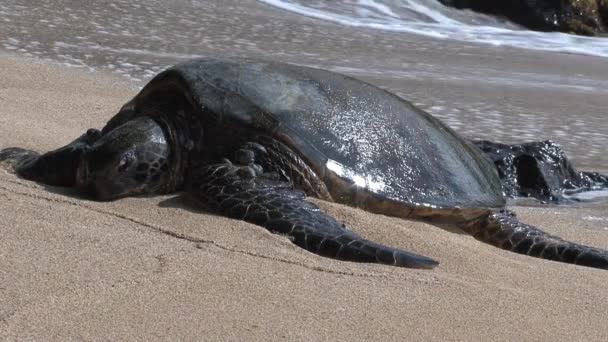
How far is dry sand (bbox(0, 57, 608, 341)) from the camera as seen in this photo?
2477mm

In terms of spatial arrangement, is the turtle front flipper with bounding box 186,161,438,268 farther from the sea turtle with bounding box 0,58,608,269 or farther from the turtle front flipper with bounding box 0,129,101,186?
the turtle front flipper with bounding box 0,129,101,186

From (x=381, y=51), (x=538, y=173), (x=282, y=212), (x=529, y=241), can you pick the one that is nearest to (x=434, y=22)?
(x=381, y=51)

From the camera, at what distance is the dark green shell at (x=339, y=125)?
154 inches

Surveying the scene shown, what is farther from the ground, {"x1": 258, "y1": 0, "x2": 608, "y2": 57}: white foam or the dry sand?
the dry sand

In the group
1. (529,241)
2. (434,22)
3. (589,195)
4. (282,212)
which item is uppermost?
(282,212)

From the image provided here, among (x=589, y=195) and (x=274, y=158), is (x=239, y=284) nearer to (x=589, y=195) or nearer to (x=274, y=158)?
(x=274, y=158)

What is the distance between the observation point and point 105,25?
9.87 meters

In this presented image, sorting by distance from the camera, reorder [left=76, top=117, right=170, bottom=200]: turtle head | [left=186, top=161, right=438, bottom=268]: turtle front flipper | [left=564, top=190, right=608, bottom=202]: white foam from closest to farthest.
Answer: [left=186, top=161, right=438, bottom=268]: turtle front flipper
[left=76, top=117, right=170, bottom=200]: turtle head
[left=564, top=190, right=608, bottom=202]: white foam

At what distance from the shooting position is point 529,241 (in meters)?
4.10

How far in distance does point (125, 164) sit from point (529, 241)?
155 cm

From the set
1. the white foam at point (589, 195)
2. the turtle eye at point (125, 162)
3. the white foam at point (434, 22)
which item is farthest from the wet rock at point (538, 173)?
the white foam at point (434, 22)

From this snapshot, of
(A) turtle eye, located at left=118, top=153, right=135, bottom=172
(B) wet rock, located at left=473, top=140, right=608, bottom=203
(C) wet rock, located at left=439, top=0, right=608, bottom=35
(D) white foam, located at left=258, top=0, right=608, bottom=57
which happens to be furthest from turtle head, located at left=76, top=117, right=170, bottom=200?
(C) wet rock, located at left=439, top=0, right=608, bottom=35

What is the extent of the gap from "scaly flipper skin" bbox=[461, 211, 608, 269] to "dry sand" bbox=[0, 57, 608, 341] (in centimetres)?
15

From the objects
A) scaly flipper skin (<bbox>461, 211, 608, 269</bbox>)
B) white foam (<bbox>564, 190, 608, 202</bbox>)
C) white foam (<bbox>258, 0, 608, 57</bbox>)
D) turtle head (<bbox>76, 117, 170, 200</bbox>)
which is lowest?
white foam (<bbox>258, 0, 608, 57</bbox>)
